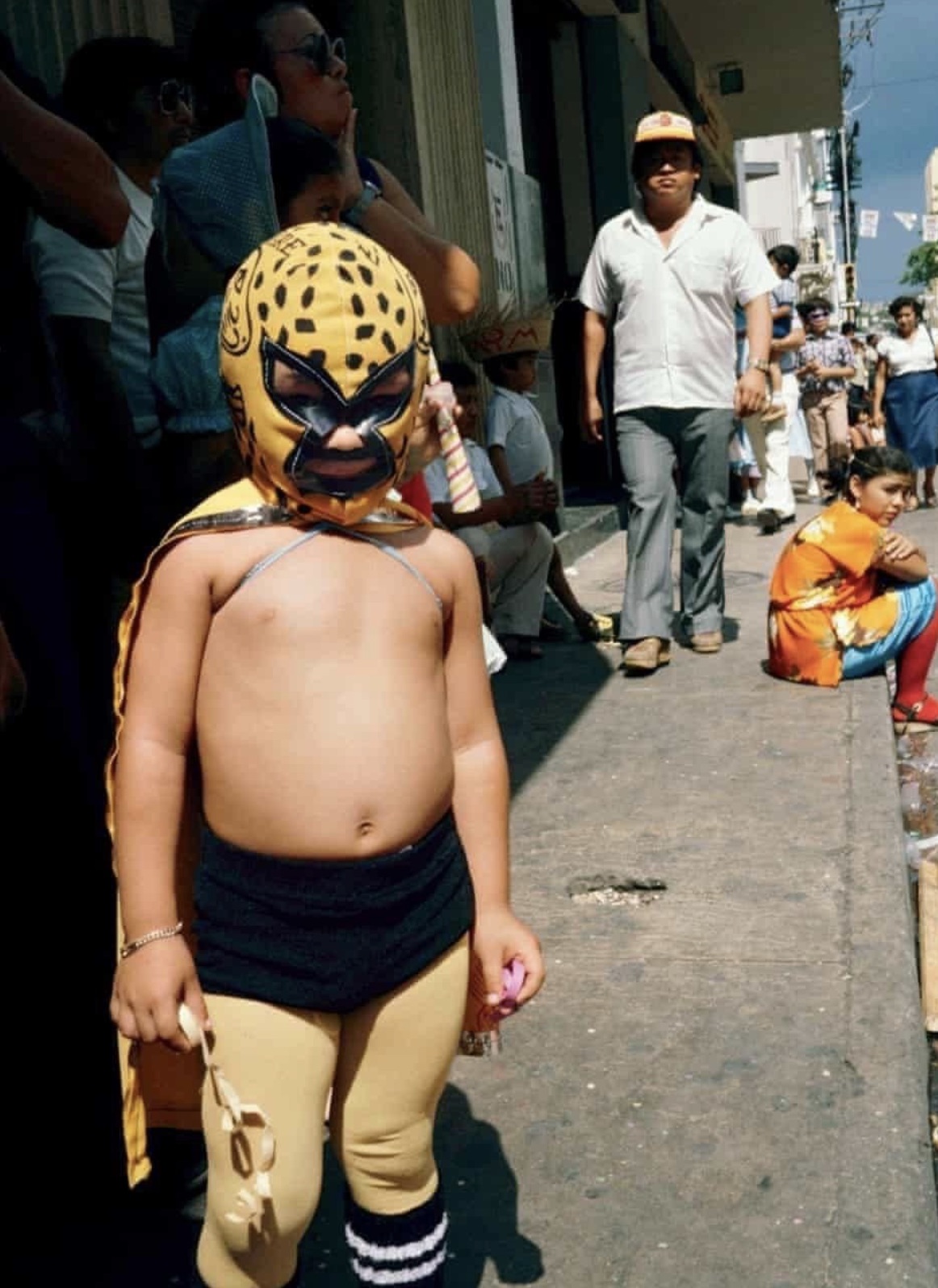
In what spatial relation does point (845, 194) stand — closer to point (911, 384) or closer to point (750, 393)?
point (911, 384)

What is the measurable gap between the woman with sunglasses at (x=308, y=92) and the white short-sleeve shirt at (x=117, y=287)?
262 mm

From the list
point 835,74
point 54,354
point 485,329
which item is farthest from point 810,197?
point 54,354

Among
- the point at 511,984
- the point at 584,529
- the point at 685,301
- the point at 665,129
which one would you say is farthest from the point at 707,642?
the point at 511,984

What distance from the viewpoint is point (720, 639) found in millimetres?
6457

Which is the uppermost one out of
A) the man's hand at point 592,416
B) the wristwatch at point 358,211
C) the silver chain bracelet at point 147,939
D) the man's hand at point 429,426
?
the wristwatch at point 358,211

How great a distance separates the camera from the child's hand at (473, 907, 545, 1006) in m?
2.00

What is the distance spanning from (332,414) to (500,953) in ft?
2.42

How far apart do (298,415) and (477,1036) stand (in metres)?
0.89

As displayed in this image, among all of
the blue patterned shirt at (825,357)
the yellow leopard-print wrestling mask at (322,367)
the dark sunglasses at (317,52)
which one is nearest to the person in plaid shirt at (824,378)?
the blue patterned shirt at (825,357)

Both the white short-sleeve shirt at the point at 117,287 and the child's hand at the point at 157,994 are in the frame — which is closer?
the child's hand at the point at 157,994

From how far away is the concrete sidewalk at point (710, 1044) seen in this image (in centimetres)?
240

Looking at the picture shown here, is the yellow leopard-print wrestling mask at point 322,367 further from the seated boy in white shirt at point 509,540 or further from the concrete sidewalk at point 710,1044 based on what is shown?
the seated boy in white shirt at point 509,540

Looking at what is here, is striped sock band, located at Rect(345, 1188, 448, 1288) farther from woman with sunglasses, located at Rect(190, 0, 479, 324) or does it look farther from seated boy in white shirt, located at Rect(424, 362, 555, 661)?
seated boy in white shirt, located at Rect(424, 362, 555, 661)

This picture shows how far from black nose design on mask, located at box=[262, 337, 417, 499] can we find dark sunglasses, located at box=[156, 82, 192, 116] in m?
1.16
